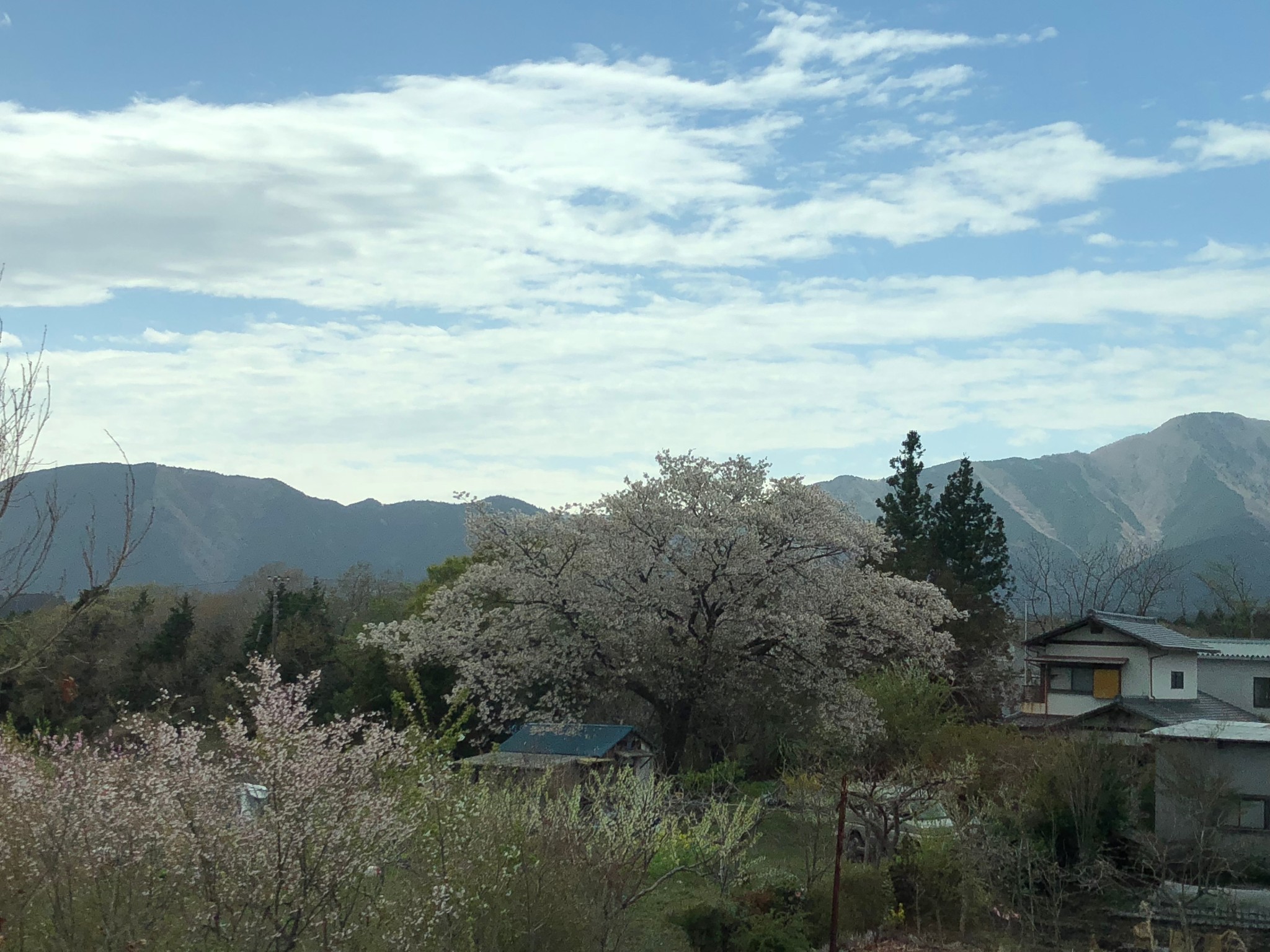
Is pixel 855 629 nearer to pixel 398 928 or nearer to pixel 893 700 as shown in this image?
pixel 893 700

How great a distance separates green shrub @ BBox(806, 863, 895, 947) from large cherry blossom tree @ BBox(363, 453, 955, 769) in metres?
9.87

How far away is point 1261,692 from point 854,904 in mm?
26141

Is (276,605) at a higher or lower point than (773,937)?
higher

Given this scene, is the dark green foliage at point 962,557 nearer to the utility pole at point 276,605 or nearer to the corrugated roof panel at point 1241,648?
the corrugated roof panel at point 1241,648

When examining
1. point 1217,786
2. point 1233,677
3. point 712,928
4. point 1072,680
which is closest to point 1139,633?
point 1072,680

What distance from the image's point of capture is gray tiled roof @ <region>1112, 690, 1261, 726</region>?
30344 mm

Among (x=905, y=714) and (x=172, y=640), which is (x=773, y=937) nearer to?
(x=905, y=714)

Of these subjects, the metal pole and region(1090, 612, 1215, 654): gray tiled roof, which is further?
the metal pole

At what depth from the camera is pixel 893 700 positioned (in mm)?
28141

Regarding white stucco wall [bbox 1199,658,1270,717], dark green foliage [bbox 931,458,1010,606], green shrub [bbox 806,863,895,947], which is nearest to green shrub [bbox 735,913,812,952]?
green shrub [bbox 806,863,895,947]

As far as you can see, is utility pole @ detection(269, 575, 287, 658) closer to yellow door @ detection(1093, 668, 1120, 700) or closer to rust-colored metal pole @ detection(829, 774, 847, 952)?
yellow door @ detection(1093, 668, 1120, 700)

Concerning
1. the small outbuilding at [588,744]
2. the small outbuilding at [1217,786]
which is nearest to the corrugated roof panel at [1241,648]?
the small outbuilding at [1217,786]

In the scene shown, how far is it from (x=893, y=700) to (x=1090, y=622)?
1103cm

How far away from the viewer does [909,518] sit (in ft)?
154
